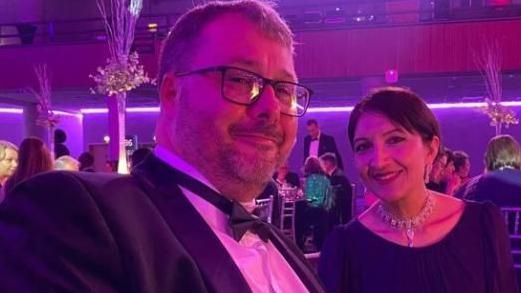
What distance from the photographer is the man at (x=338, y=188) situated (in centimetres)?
793

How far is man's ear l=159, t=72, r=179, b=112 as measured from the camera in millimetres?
1046

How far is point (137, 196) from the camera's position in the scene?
34.3 inches

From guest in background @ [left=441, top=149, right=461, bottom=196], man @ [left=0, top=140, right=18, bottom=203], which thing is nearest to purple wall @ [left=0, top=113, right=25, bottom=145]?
man @ [left=0, top=140, right=18, bottom=203]

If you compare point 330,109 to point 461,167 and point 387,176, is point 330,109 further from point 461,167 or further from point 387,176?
point 387,176

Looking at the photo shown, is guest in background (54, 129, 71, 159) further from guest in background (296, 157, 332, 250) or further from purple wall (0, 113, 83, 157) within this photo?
purple wall (0, 113, 83, 157)

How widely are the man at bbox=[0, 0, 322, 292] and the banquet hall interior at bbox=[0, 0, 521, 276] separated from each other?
5561 mm

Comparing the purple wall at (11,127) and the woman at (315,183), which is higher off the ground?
the purple wall at (11,127)

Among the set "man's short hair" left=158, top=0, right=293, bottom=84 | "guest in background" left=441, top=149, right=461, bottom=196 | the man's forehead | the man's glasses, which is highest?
"man's short hair" left=158, top=0, right=293, bottom=84

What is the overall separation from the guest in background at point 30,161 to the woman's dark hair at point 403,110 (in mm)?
2416

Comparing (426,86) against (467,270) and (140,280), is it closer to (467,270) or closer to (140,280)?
(467,270)

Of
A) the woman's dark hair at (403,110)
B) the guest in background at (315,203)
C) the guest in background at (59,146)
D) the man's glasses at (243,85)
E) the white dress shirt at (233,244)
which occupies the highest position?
the man's glasses at (243,85)

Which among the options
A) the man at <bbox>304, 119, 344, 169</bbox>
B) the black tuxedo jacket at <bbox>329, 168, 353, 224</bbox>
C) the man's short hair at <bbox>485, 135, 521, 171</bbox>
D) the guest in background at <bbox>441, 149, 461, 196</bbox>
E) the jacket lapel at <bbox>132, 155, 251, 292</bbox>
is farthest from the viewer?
the man at <bbox>304, 119, 344, 169</bbox>

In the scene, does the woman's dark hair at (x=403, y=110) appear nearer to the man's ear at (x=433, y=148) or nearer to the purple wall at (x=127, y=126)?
the man's ear at (x=433, y=148)

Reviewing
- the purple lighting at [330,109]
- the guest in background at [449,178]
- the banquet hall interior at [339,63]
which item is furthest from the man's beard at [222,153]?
the purple lighting at [330,109]
